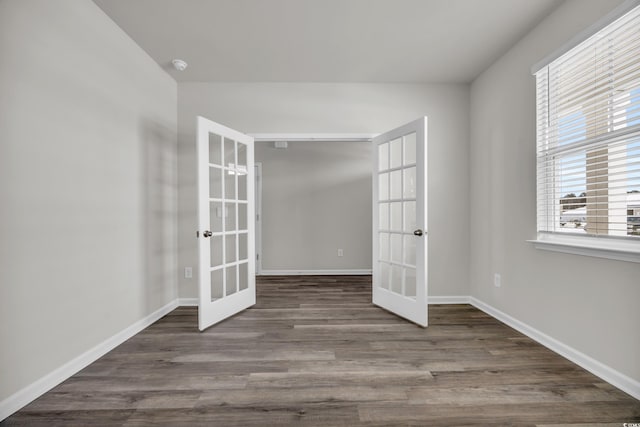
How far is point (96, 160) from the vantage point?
81.8 inches

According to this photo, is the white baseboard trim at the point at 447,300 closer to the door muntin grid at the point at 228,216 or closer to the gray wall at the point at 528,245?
the gray wall at the point at 528,245

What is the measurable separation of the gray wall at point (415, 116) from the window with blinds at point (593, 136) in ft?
3.27

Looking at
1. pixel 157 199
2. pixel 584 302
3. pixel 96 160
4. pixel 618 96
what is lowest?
pixel 584 302

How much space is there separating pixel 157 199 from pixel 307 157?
2.73 meters

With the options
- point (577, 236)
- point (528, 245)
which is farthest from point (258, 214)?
point (577, 236)

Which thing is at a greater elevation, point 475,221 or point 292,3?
point 292,3

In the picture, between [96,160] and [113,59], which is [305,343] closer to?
[96,160]

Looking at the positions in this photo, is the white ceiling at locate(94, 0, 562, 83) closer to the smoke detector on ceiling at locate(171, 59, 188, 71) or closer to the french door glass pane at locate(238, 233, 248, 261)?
the smoke detector on ceiling at locate(171, 59, 188, 71)

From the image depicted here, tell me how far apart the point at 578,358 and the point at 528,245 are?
854 millimetres

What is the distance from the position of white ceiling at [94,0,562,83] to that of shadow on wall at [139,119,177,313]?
749 mm

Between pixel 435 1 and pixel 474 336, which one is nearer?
pixel 435 1

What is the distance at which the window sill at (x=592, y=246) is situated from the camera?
164 centimetres

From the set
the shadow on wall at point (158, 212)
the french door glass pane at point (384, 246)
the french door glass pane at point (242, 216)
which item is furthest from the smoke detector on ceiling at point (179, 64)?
the french door glass pane at point (384, 246)

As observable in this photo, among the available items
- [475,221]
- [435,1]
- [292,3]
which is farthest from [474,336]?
[292,3]
